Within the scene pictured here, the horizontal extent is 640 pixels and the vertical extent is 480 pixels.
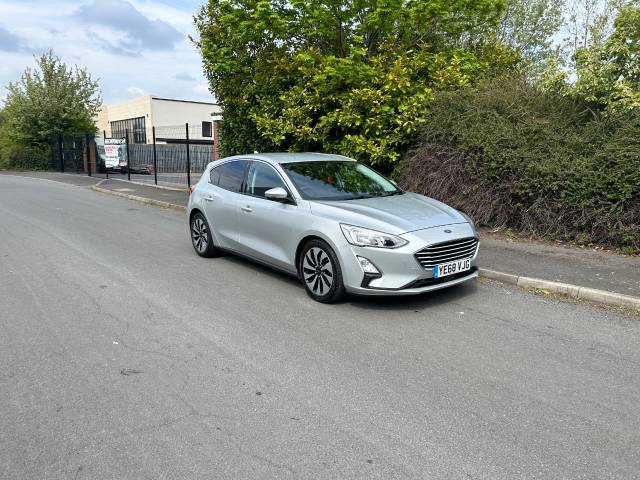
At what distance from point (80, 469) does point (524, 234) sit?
7562 mm

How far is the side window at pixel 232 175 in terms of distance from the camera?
7.05 meters

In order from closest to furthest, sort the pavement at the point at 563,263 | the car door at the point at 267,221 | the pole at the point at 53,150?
the car door at the point at 267,221, the pavement at the point at 563,263, the pole at the point at 53,150

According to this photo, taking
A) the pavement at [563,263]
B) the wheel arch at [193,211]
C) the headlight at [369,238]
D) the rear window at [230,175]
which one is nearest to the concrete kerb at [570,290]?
the pavement at [563,263]

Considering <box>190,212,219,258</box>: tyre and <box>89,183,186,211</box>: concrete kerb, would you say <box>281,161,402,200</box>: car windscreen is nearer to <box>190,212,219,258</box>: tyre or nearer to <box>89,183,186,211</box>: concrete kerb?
<box>190,212,219,258</box>: tyre

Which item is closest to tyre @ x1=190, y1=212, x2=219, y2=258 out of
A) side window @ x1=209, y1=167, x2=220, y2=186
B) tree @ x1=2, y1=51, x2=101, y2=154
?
side window @ x1=209, y1=167, x2=220, y2=186

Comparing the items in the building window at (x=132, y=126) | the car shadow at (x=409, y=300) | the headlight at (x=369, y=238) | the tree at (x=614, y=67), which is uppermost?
the building window at (x=132, y=126)

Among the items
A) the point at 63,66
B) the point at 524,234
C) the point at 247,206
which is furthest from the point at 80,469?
the point at 63,66

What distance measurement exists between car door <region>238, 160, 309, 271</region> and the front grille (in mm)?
1393

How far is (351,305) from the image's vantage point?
543 centimetres

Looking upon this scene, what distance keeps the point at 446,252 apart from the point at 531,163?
12.8ft

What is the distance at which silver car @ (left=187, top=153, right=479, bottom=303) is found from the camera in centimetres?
509

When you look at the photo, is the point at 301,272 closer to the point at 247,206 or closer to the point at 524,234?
the point at 247,206

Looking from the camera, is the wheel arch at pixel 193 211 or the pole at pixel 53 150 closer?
the wheel arch at pixel 193 211

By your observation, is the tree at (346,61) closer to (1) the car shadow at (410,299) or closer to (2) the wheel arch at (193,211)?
(2) the wheel arch at (193,211)
